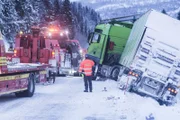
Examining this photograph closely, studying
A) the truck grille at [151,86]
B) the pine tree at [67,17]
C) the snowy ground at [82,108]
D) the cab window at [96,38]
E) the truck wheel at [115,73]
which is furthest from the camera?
the pine tree at [67,17]

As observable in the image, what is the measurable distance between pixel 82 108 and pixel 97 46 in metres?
13.8

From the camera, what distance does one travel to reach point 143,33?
16688 mm

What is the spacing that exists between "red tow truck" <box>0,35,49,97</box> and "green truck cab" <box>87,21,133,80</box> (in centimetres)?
861

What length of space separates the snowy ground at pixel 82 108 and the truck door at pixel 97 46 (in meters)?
9.81

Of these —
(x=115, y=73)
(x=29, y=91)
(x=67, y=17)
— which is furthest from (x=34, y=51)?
(x=67, y=17)

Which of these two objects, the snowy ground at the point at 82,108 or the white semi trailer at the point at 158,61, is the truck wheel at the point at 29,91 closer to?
the snowy ground at the point at 82,108

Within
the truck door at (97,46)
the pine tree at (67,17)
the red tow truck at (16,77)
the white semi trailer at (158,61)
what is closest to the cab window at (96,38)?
the truck door at (97,46)

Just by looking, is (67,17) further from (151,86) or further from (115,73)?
(151,86)

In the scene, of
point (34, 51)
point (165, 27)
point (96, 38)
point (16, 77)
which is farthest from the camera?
point (96, 38)

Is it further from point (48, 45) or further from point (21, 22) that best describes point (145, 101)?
point (21, 22)

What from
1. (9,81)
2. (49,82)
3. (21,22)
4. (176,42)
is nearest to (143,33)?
(176,42)

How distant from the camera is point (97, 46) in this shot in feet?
86.1

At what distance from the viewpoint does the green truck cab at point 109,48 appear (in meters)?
25.9

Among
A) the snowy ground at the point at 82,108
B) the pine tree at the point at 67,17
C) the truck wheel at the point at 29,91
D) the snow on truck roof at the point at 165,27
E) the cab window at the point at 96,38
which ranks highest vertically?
the snow on truck roof at the point at 165,27
